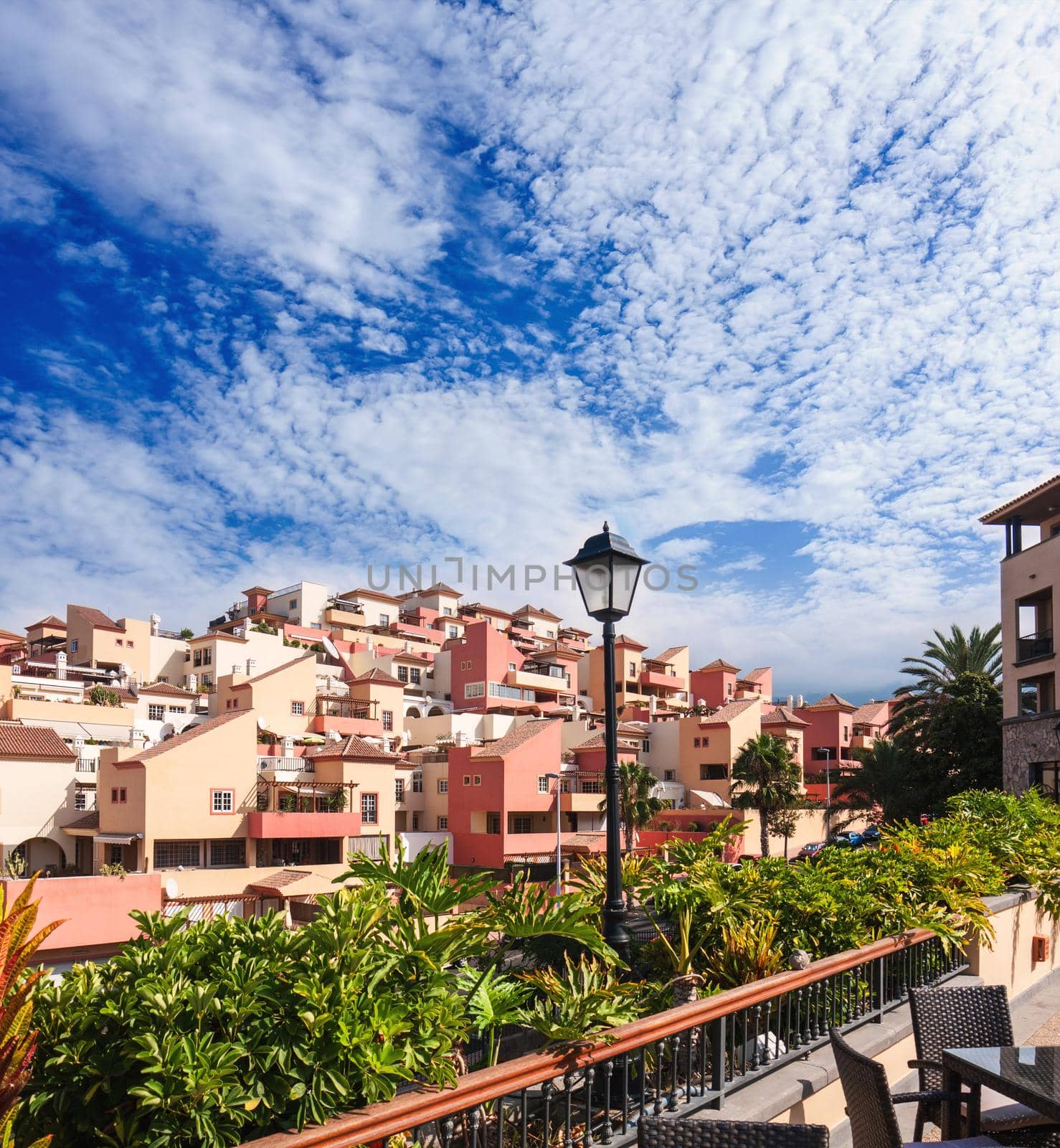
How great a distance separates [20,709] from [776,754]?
118ft

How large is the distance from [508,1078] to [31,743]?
37.2 metres

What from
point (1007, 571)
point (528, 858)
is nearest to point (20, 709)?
point (528, 858)

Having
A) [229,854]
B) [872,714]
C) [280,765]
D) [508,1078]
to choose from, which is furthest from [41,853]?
[872,714]

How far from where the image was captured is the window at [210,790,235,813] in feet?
111

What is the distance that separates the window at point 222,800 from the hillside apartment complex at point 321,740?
72 millimetres

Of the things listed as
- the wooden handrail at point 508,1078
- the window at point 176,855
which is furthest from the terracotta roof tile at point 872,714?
the wooden handrail at point 508,1078

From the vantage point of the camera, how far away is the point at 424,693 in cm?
6072

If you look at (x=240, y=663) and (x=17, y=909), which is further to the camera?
(x=240, y=663)

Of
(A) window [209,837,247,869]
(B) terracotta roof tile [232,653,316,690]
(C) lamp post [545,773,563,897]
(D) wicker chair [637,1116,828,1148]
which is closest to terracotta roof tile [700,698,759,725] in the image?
(C) lamp post [545,773,563,897]

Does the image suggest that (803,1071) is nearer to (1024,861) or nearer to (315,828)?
(1024,861)

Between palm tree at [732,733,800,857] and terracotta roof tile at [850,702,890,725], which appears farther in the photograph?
terracotta roof tile at [850,702,890,725]

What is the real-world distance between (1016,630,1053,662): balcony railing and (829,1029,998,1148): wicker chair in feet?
89.4

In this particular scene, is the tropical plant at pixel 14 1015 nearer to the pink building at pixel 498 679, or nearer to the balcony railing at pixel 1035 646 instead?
the balcony railing at pixel 1035 646

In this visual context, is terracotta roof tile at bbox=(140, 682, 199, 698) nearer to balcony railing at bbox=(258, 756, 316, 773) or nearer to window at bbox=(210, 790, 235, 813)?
balcony railing at bbox=(258, 756, 316, 773)
